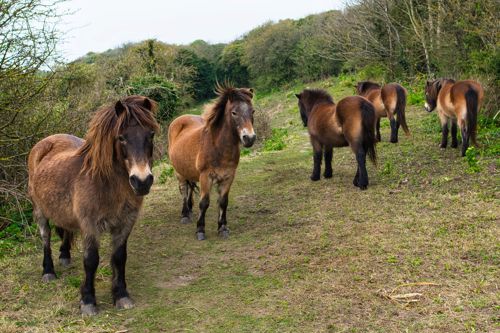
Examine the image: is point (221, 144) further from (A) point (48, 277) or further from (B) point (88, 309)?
(B) point (88, 309)

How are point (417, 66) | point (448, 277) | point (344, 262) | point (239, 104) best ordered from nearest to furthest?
point (448, 277) → point (344, 262) → point (239, 104) → point (417, 66)

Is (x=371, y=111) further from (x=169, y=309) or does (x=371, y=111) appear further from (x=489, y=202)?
(x=169, y=309)

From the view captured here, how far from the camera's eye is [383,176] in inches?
301

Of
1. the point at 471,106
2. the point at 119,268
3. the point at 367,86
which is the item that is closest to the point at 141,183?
the point at 119,268

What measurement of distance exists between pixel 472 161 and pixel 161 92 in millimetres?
13808

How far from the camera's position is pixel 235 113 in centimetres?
545

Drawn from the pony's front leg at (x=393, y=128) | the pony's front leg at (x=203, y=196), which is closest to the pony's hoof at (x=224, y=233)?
the pony's front leg at (x=203, y=196)

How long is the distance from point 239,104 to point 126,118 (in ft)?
6.78

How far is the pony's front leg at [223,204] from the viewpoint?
18.9ft

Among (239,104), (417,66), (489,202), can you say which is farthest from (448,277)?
(417,66)

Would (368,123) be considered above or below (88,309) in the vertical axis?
above

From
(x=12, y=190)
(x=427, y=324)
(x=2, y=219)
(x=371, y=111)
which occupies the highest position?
(x=371, y=111)

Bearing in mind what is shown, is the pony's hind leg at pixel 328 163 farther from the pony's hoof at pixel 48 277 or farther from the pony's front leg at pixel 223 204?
the pony's hoof at pixel 48 277

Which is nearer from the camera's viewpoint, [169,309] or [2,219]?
[169,309]
